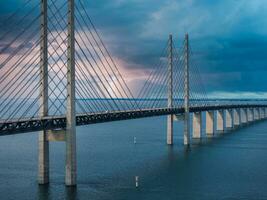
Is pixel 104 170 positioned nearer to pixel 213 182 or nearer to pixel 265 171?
pixel 213 182

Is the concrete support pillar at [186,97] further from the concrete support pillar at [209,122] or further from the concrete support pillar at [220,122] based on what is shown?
the concrete support pillar at [220,122]

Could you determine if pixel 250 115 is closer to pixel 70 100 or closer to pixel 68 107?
pixel 68 107

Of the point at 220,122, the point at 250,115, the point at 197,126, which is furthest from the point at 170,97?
the point at 250,115

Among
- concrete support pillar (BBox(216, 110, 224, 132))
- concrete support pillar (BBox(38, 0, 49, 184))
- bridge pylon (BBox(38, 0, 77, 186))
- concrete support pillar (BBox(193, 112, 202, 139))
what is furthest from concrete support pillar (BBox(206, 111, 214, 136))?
concrete support pillar (BBox(38, 0, 49, 184))

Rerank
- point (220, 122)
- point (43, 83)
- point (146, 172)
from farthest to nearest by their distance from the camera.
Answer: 1. point (220, 122)
2. point (146, 172)
3. point (43, 83)

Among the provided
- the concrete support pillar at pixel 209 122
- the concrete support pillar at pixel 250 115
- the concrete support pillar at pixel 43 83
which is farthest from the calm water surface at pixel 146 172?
the concrete support pillar at pixel 250 115

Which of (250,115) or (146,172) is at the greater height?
(250,115)

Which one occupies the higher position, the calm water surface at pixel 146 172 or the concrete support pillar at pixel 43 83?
the concrete support pillar at pixel 43 83

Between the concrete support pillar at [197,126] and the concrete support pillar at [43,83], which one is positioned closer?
the concrete support pillar at [43,83]

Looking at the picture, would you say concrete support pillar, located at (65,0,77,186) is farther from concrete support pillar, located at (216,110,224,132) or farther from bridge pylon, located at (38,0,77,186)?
concrete support pillar, located at (216,110,224,132)
